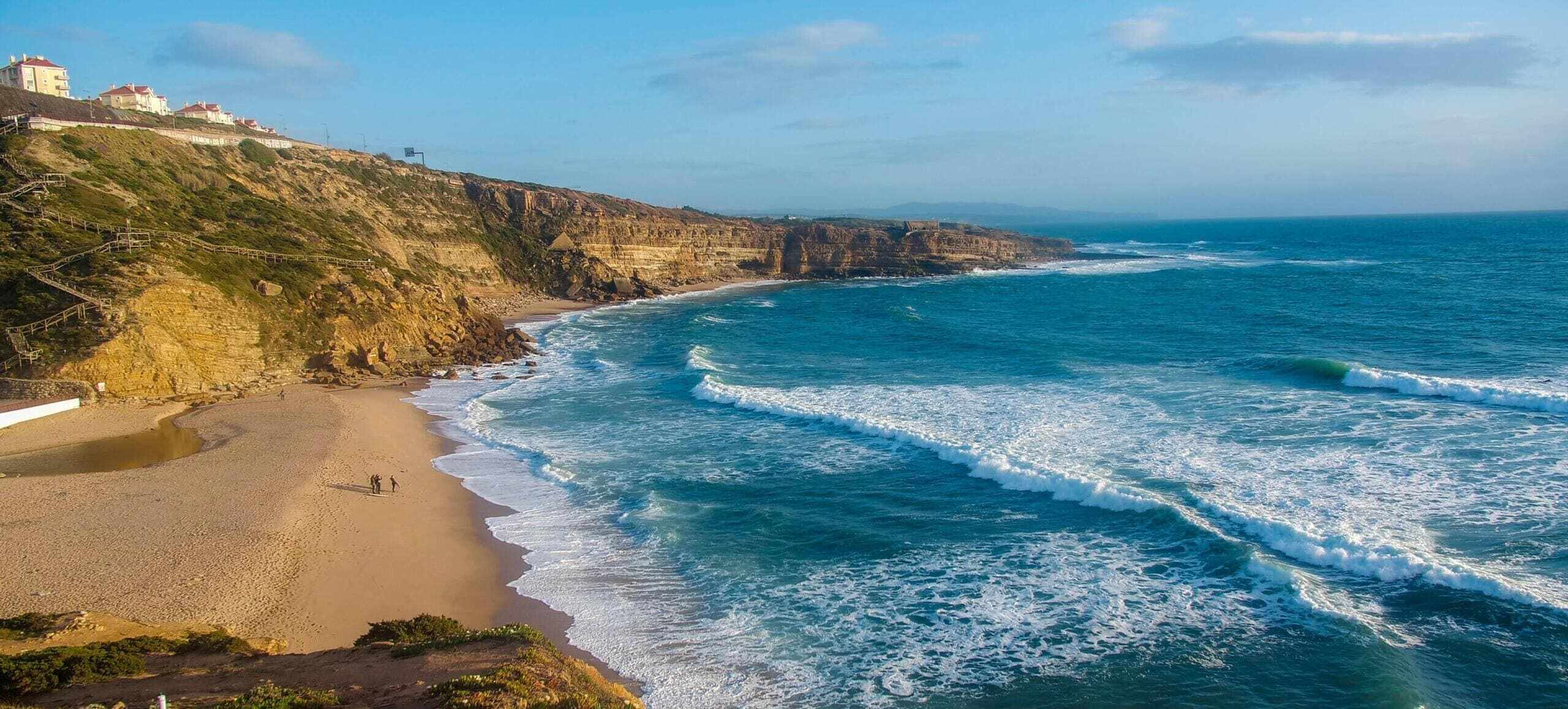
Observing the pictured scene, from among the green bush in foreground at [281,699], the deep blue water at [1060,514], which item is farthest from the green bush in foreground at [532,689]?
the deep blue water at [1060,514]

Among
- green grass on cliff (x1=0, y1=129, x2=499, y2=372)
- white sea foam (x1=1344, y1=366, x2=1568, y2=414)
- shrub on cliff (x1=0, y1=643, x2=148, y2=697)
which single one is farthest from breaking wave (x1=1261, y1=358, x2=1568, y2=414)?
green grass on cliff (x1=0, y1=129, x2=499, y2=372)

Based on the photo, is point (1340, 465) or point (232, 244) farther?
point (232, 244)

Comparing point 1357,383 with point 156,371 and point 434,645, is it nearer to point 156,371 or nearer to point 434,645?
point 434,645

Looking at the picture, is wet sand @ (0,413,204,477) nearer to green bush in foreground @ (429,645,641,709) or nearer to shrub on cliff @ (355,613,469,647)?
shrub on cliff @ (355,613,469,647)

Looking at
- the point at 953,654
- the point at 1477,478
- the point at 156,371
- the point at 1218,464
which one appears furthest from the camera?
the point at 156,371

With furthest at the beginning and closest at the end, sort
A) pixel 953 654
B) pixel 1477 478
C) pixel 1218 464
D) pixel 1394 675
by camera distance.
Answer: pixel 1218 464, pixel 1477 478, pixel 953 654, pixel 1394 675

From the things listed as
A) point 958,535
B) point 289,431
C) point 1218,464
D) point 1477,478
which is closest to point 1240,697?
point 958,535

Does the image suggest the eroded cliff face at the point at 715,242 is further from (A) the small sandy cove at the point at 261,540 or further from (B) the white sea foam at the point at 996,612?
(B) the white sea foam at the point at 996,612

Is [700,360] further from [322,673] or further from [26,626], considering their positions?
[322,673]
